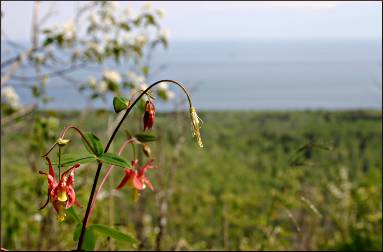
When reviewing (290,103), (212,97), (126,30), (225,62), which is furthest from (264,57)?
(126,30)

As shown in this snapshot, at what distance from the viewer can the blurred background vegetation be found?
1622 millimetres

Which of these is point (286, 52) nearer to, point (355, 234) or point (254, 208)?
point (254, 208)

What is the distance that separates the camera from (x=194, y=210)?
10609 mm

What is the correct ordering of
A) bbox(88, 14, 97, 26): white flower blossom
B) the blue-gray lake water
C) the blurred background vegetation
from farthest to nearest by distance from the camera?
the blue-gray lake water, bbox(88, 14, 97, 26): white flower blossom, the blurred background vegetation

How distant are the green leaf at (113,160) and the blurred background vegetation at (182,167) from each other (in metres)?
0.33

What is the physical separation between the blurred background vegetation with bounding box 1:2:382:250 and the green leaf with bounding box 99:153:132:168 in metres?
0.33

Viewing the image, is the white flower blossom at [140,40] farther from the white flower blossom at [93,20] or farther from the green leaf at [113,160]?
the green leaf at [113,160]

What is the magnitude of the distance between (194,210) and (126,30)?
879 cm

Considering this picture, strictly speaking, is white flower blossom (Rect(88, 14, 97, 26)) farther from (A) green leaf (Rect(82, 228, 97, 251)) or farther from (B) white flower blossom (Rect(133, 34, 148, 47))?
(A) green leaf (Rect(82, 228, 97, 251))

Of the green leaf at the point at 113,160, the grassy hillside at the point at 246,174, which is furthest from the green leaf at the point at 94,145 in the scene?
the grassy hillside at the point at 246,174

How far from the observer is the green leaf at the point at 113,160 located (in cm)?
59

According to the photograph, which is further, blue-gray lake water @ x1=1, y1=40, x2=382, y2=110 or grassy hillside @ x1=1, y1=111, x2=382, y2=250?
blue-gray lake water @ x1=1, y1=40, x2=382, y2=110

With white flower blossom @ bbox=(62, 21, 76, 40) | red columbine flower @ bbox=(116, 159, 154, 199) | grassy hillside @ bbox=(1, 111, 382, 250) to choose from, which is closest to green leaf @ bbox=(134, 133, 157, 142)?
red columbine flower @ bbox=(116, 159, 154, 199)

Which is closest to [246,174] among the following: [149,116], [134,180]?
[134,180]
